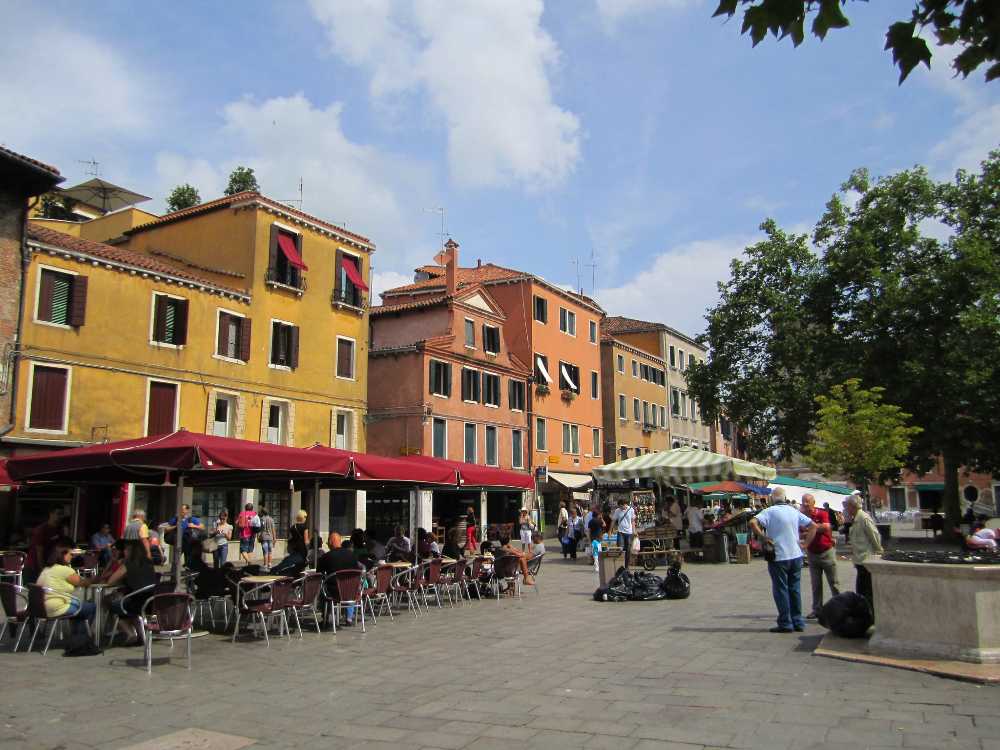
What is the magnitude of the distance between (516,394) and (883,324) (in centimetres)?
1560

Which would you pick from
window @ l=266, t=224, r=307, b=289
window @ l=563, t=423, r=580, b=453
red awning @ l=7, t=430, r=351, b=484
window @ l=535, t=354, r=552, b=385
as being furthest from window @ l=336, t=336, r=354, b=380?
red awning @ l=7, t=430, r=351, b=484

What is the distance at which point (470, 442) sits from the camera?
33781 millimetres

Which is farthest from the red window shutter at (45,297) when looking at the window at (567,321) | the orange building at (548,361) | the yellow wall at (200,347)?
the window at (567,321)

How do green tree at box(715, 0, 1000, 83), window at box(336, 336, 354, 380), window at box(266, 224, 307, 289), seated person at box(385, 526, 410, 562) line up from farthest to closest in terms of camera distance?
1. window at box(336, 336, 354, 380)
2. window at box(266, 224, 307, 289)
3. seated person at box(385, 526, 410, 562)
4. green tree at box(715, 0, 1000, 83)

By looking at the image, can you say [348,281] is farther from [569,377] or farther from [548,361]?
[569,377]

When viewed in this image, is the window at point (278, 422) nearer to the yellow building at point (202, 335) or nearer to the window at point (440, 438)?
the yellow building at point (202, 335)

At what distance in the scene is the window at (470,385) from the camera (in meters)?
33.8

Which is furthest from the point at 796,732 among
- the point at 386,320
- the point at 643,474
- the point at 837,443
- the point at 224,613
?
the point at 386,320

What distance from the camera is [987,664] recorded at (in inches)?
279

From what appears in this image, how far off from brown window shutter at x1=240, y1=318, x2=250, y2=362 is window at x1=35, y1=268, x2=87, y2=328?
503cm

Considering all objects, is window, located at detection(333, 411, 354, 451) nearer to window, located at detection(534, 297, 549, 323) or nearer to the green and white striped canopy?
the green and white striped canopy

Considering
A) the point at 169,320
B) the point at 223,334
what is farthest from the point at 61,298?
the point at 223,334

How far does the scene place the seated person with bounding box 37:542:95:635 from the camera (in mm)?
8695

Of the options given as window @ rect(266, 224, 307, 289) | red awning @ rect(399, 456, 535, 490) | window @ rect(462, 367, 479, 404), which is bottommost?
red awning @ rect(399, 456, 535, 490)
